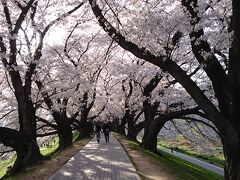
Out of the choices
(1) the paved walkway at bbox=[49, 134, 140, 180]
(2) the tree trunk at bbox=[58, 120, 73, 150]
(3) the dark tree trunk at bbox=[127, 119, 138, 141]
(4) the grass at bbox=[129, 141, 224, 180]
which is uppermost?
(3) the dark tree trunk at bbox=[127, 119, 138, 141]

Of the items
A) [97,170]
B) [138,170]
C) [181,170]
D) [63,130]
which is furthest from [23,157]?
[63,130]

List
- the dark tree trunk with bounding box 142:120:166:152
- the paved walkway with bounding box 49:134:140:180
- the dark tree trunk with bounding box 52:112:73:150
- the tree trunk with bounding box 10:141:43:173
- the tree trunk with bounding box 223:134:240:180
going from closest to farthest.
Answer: the tree trunk with bounding box 223:134:240:180, the paved walkway with bounding box 49:134:140:180, the tree trunk with bounding box 10:141:43:173, the dark tree trunk with bounding box 142:120:166:152, the dark tree trunk with bounding box 52:112:73:150

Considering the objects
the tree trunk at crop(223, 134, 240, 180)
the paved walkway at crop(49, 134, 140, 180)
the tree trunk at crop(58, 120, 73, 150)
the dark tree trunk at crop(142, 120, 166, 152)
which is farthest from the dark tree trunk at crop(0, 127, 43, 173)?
the tree trunk at crop(58, 120, 73, 150)

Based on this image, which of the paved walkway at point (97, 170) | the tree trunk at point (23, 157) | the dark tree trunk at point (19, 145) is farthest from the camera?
the tree trunk at point (23, 157)

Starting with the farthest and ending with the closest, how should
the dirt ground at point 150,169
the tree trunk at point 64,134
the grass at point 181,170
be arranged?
1. the tree trunk at point 64,134
2. the grass at point 181,170
3. the dirt ground at point 150,169

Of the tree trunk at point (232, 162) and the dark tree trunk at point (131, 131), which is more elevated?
the dark tree trunk at point (131, 131)

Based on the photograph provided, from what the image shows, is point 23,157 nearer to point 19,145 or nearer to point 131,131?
point 19,145

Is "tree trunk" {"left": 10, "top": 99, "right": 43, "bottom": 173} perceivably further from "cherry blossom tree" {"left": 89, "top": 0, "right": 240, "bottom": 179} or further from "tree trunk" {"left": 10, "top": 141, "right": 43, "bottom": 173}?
"cherry blossom tree" {"left": 89, "top": 0, "right": 240, "bottom": 179}

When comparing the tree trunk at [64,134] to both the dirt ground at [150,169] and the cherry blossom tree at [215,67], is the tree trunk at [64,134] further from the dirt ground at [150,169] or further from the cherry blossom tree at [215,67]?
the cherry blossom tree at [215,67]

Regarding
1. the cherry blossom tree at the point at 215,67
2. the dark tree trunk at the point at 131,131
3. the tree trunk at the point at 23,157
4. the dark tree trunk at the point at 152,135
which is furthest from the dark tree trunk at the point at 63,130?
the cherry blossom tree at the point at 215,67

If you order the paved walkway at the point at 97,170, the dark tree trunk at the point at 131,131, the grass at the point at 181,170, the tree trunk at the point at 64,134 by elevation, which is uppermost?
the dark tree trunk at the point at 131,131

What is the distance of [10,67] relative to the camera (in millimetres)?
14227

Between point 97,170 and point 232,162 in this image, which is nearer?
point 232,162

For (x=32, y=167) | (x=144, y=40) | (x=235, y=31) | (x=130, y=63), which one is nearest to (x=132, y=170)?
(x=32, y=167)
